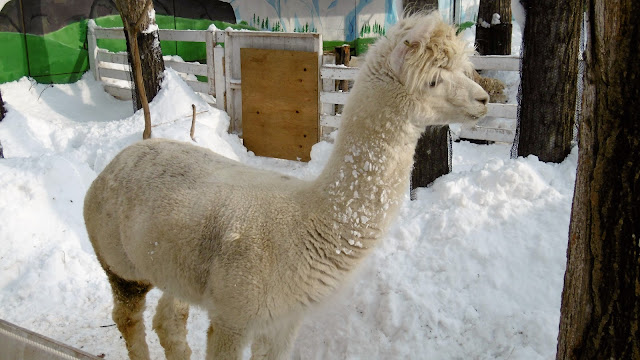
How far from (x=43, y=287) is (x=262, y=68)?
5289mm

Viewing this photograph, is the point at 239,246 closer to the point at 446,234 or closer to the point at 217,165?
the point at 217,165

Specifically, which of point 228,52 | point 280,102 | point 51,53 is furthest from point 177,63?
point 51,53

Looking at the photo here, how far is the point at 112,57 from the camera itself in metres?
12.5

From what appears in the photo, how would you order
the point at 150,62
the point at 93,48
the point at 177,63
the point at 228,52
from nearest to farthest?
the point at 150,62
the point at 228,52
the point at 177,63
the point at 93,48

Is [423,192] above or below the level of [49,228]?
above

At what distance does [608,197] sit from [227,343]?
1963 millimetres

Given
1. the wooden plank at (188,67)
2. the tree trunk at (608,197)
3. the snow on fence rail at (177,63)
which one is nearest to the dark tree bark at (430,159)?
the tree trunk at (608,197)

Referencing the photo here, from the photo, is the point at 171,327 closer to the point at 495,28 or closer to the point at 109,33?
the point at 495,28

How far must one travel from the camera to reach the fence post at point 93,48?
12.4 m

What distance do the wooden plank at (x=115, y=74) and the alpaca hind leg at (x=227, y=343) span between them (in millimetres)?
10234

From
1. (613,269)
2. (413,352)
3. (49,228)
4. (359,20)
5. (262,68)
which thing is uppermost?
(359,20)

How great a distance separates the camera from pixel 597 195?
191 cm

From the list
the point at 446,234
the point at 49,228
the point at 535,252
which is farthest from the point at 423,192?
the point at 49,228

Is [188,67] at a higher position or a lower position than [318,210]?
higher
